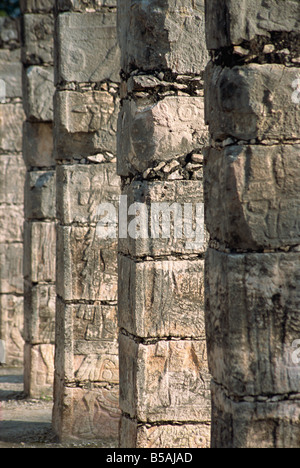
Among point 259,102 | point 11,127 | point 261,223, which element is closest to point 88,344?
point 261,223

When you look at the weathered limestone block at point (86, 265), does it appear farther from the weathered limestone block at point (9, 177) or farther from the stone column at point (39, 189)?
the weathered limestone block at point (9, 177)

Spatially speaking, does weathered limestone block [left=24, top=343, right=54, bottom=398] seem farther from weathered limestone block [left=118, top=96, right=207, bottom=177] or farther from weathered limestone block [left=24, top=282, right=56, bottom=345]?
weathered limestone block [left=118, top=96, right=207, bottom=177]

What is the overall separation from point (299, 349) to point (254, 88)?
1093mm

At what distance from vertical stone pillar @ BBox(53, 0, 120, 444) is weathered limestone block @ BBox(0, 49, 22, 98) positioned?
4.27m

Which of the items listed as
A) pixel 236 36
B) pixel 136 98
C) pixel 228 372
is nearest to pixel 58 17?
pixel 136 98

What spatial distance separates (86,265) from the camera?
675cm

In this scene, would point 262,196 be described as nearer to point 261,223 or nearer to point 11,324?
point 261,223

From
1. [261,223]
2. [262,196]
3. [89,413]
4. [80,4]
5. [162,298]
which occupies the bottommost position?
[89,413]

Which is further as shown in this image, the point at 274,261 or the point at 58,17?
the point at 58,17

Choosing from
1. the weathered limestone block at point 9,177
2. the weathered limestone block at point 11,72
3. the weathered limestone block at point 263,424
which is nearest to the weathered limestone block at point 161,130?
the weathered limestone block at point 263,424

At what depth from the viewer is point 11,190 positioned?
10781 mm

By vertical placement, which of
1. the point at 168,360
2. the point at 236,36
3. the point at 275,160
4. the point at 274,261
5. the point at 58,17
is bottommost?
the point at 168,360

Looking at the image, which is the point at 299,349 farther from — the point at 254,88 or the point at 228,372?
the point at 254,88

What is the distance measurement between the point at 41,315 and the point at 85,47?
317 cm
